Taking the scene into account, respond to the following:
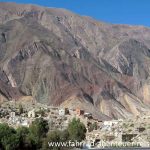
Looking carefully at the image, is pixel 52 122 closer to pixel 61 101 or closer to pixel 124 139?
pixel 124 139

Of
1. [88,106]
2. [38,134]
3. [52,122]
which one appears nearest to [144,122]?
[38,134]

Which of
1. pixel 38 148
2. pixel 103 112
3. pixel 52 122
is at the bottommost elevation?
pixel 38 148

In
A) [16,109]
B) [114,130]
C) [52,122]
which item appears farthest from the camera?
[16,109]

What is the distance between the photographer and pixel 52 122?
114 m

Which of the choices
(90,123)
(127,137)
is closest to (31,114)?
(90,123)

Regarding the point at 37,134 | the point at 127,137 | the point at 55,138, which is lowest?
the point at 127,137

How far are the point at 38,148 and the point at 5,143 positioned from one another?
5426 mm

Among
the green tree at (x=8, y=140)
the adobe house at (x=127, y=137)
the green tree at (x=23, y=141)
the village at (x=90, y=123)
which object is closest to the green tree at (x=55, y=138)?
the green tree at (x=23, y=141)

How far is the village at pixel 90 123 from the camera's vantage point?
244 feet

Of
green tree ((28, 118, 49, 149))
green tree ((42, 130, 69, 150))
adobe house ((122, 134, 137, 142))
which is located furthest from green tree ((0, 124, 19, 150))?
adobe house ((122, 134, 137, 142))

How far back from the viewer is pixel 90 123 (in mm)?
120562

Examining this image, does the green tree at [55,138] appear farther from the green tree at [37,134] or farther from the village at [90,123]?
the village at [90,123]

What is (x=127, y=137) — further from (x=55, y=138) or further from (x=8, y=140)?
(x=8, y=140)

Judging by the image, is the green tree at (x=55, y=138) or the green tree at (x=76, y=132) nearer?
the green tree at (x=55, y=138)
